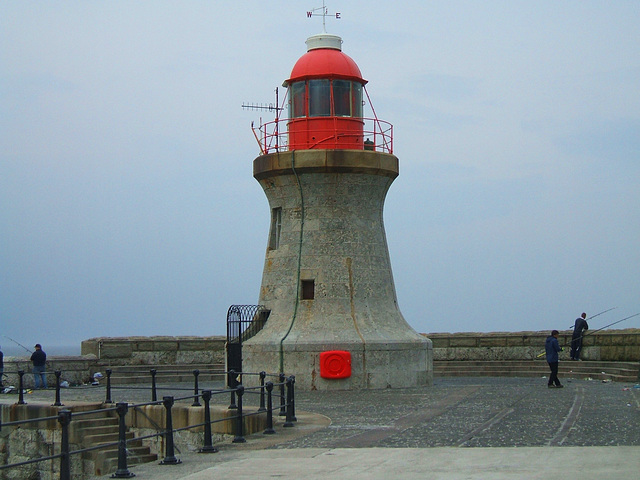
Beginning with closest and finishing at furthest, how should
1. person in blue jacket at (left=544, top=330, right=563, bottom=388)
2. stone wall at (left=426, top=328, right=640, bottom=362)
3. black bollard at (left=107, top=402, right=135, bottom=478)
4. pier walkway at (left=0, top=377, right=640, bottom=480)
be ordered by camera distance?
pier walkway at (left=0, top=377, right=640, bottom=480)
black bollard at (left=107, top=402, right=135, bottom=478)
person in blue jacket at (left=544, top=330, right=563, bottom=388)
stone wall at (left=426, top=328, right=640, bottom=362)

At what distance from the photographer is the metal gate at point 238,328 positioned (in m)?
21.4

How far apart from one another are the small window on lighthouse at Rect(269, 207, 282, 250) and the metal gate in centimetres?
155

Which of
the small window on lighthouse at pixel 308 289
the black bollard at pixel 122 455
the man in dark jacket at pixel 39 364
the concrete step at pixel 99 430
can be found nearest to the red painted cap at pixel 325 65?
the small window on lighthouse at pixel 308 289

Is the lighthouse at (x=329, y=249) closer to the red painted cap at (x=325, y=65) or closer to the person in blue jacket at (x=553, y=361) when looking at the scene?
the red painted cap at (x=325, y=65)

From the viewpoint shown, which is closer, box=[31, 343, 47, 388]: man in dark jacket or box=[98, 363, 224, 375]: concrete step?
box=[31, 343, 47, 388]: man in dark jacket

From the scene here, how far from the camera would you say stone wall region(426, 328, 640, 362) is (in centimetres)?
2341

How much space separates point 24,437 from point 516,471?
453 inches

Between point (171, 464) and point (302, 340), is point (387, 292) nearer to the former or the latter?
point (302, 340)

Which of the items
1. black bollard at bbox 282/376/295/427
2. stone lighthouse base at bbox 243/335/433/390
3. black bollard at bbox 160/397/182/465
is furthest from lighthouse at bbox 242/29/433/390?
black bollard at bbox 160/397/182/465

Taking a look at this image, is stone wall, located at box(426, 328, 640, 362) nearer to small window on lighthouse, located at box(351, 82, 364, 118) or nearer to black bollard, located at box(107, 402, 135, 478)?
small window on lighthouse, located at box(351, 82, 364, 118)

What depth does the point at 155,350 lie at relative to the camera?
25047 mm

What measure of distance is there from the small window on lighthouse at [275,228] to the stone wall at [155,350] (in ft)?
14.6

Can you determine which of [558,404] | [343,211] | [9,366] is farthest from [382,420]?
[9,366]

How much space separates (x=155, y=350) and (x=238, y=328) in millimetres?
4383
